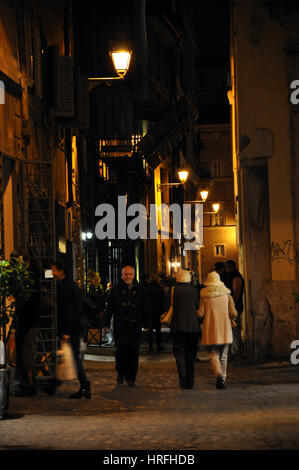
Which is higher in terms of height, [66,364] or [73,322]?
[73,322]

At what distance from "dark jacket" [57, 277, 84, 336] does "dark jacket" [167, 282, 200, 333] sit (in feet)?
6.67

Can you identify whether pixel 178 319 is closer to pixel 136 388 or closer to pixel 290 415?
pixel 136 388

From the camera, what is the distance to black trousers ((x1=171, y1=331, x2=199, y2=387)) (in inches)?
607

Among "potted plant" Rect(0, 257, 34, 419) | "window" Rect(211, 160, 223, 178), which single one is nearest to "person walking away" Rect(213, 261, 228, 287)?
"potted plant" Rect(0, 257, 34, 419)

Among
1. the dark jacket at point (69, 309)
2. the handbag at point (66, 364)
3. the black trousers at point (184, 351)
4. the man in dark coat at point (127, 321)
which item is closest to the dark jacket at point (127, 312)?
the man in dark coat at point (127, 321)

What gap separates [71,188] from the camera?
1099 inches

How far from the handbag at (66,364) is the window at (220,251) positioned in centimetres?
6378

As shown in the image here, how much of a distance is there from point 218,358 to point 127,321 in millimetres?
1652

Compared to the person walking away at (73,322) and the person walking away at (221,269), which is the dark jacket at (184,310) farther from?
the person walking away at (221,269)

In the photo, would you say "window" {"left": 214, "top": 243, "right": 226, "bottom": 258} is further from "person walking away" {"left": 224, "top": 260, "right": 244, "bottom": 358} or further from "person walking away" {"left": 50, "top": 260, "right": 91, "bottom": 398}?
"person walking away" {"left": 50, "top": 260, "right": 91, "bottom": 398}

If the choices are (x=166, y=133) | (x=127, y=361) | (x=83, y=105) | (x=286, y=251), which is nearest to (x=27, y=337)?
(x=127, y=361)

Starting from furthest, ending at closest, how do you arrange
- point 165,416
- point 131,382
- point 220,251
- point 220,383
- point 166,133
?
point 220,251, point 166,133, point 131,382, point 220,383, point 165,416

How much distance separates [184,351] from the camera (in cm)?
1570

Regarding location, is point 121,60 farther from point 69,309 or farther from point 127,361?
point 69,309
